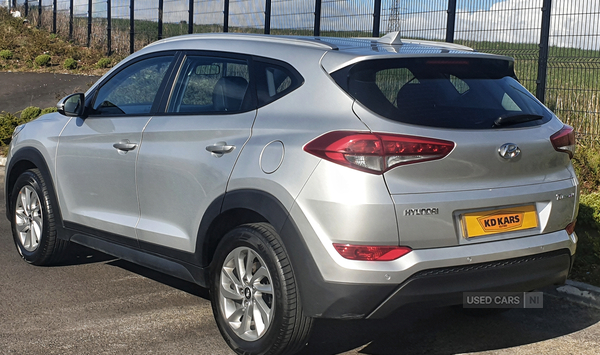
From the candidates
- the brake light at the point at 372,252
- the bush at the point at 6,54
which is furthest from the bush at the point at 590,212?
the bush at the point at 6,54

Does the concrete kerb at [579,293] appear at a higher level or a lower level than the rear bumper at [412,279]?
lower

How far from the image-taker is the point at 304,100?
3779 mm

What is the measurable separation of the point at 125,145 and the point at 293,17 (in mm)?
10570

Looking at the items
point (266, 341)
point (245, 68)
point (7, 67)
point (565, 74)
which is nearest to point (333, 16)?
point (565, 74)

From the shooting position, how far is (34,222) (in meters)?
5.91

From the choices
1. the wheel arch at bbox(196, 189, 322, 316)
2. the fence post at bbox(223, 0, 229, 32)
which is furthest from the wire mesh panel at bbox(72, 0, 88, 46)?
the wheel arch at bbox(196, 189, 322, 316)

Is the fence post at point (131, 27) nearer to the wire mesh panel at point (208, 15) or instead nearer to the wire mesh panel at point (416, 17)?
the wire mesh panel at point (208, 15)

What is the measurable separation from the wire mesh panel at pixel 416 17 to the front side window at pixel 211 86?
6.52 metres

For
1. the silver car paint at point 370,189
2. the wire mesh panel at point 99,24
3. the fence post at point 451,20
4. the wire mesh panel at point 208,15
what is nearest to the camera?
the silver car paint at point 370,189

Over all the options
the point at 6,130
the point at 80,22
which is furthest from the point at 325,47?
the point at 80,22

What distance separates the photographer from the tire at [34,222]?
18.6ft

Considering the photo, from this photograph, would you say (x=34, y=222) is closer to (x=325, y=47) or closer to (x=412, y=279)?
(x=325, y=47)

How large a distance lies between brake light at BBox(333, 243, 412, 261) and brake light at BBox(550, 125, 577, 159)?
3.86 feet

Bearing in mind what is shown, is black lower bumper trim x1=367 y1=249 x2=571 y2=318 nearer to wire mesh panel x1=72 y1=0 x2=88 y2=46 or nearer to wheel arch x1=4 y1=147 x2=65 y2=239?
wheel arch x1=4 y1=147 x2=65 y2=239
